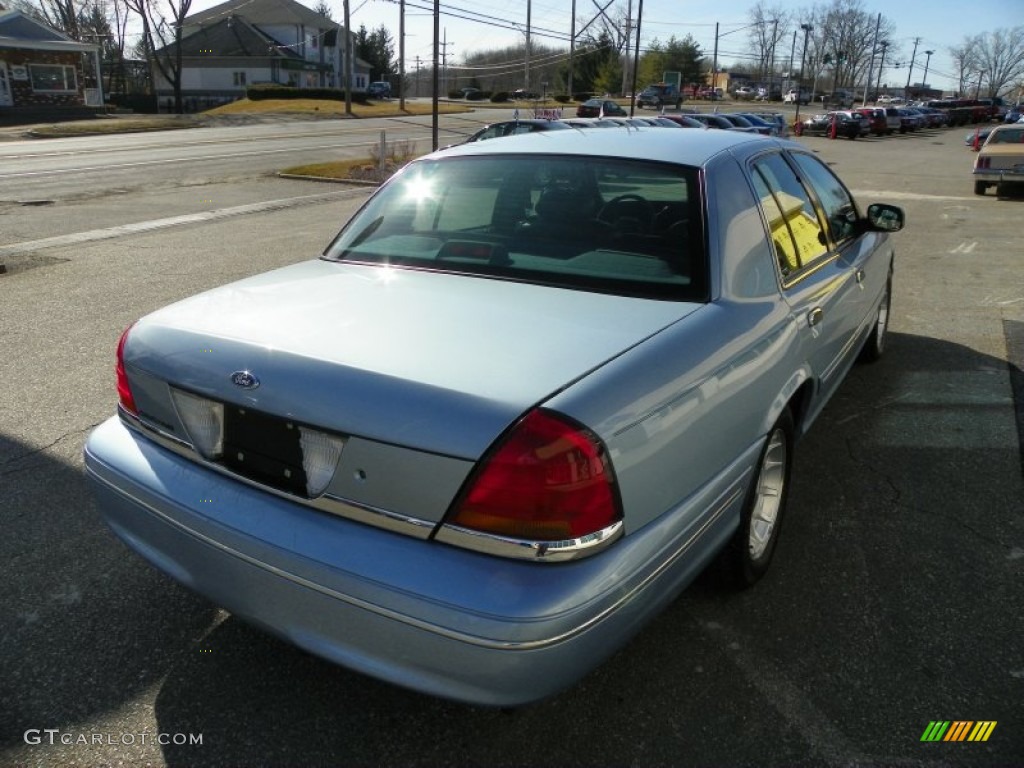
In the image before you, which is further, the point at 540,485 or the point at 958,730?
the point at 958,730

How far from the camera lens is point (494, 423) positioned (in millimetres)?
1804

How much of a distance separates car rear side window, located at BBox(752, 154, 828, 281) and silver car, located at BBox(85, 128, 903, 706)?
0.03 m

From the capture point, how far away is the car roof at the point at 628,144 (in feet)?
10.0

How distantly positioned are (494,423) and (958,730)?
171 cm

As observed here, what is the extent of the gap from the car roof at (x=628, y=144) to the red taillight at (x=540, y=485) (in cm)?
155

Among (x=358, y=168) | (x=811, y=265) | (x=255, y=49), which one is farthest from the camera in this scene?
(x=255, y=49)

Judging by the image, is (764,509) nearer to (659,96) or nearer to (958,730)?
(958,730)

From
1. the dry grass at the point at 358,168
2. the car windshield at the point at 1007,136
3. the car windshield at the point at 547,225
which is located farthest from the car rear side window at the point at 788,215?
the car windshield at the point at 1007,136

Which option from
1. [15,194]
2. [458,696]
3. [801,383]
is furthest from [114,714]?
[15,194]

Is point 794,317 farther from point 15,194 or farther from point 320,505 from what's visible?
point 15,194

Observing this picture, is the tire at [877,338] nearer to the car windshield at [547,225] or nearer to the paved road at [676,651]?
the paved road at [676,651]

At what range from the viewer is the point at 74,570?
9.83 feet

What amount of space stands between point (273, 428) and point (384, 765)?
38.0 inches

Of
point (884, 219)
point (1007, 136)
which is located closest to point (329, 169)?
point (1007, 136)
